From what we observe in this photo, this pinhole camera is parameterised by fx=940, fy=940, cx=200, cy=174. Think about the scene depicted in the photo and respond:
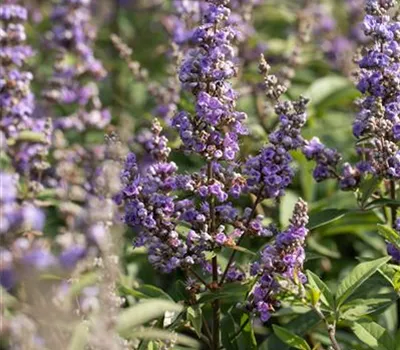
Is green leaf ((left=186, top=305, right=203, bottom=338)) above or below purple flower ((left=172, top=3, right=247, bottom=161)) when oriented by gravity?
below

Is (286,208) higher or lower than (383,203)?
higher

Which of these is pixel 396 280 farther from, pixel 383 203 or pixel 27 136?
pixel 27 136

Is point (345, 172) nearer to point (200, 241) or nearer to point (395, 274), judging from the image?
point (395, 274)

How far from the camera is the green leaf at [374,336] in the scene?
3.25 metres

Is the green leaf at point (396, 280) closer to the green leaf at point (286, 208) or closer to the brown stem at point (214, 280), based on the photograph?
the brown stem at point (214, 280)

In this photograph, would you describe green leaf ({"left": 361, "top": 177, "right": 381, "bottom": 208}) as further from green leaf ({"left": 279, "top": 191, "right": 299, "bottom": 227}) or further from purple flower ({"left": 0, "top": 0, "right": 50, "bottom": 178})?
purple flower ({"left": 0, "top": 0, "right": 50, "bottom": 178})

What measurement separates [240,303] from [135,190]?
0.55m

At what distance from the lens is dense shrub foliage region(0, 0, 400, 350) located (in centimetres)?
274

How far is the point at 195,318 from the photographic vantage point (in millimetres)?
3166

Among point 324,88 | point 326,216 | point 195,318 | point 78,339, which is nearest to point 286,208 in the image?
point 326,216

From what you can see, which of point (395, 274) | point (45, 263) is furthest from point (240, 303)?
point (45, 263)

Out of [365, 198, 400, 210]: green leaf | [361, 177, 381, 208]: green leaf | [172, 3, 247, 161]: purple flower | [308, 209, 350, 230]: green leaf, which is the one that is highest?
[172, 3, 247, 161]: purple flower

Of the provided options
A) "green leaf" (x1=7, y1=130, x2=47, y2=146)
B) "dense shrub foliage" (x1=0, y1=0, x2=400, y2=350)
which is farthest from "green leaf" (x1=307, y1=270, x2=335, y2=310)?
"green leaf" (x1=7, y1=130, x2=47, y2=146)

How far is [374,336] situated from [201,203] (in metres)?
0.76
